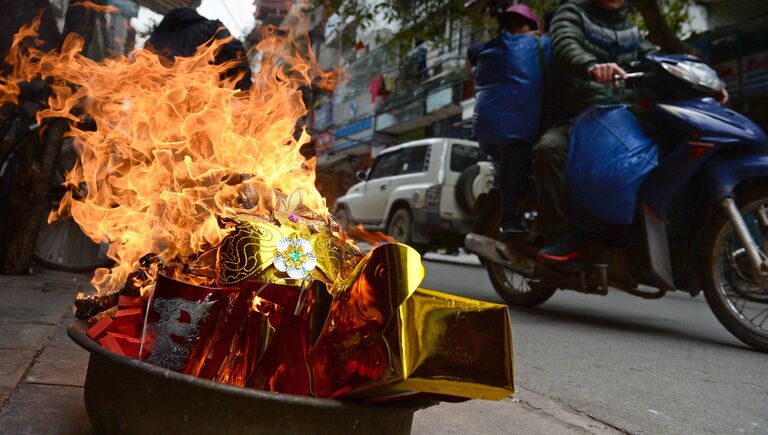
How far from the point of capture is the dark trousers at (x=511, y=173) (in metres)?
4.65

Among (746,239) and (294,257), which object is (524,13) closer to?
(746,239)

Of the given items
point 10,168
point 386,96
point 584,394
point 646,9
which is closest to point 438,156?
point 646,9

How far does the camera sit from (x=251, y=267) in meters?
1.82

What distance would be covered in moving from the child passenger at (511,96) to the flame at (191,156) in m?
2.16

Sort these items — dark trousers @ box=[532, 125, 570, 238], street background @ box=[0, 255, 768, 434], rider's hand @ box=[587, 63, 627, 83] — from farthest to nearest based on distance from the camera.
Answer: dark trousers @ box=[532, 125, 570, 238], rider's hand @ box=[587, 63, 627, 83], street background @ box=[0, 255, 768, 434]

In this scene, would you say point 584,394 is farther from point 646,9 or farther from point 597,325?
point 646,9

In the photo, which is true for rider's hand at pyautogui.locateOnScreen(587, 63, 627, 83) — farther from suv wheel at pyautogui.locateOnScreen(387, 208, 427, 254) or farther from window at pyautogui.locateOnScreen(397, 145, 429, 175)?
window at pyautogui.locateOnScreen(397, 145, 429, 175)

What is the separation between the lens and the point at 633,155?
151 inches

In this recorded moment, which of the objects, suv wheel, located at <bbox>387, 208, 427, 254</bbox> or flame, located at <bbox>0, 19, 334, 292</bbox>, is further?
suv wheel, located at <bbox>387, 208, 427, 254</bbox>

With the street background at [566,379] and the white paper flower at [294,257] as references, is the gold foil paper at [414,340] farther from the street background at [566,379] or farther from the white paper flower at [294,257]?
the street background at [566,379]

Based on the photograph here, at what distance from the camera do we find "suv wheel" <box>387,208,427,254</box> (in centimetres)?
1058

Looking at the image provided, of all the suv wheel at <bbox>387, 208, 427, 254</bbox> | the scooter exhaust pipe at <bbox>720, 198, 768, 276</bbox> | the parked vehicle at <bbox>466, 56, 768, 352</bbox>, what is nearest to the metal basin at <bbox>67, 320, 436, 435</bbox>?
the scooter exhaust pipe at <bbox>720, 198, 768, 276</bbox>

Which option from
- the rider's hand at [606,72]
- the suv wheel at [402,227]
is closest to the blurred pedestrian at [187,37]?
the rider's hand at [606,72]

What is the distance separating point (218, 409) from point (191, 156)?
1.20m
